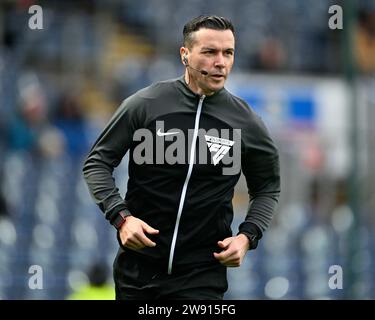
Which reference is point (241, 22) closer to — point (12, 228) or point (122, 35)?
point (122, 35)

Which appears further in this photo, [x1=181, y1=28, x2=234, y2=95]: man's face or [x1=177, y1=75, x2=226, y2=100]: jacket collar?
[x1=177, y1=75, x2=226, y2=100]: jacket collar

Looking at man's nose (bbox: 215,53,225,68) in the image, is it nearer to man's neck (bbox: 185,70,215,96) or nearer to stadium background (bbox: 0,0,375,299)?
man's neck (bbox: 185,70,215,96)

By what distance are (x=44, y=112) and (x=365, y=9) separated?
761 centimetres

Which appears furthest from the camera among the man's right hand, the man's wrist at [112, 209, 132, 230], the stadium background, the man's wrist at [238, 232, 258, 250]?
the stadium background

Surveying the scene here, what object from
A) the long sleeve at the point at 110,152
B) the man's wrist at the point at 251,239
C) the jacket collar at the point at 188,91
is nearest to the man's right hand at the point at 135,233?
the long sleeve at the point at 110,152

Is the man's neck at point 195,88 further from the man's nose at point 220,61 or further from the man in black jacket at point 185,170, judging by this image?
the man's nose at point 220,61

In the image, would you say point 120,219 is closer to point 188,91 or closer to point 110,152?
point 110,152

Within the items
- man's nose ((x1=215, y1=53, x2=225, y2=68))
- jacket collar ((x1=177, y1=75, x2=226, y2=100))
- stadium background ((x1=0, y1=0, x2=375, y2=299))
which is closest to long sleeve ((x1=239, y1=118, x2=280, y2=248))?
jacket collar ((x1=177, y1=75, x2=226, y2=100))

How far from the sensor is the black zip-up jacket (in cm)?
604

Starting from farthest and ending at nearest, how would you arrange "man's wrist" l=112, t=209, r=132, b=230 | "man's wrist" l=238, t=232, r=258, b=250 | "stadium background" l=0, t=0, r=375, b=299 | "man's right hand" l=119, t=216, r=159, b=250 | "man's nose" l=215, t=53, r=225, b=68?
"stadium background" l=0, t=0, r=375, b=299 → "man's wrist" l=238, t=232, r=258, b=250 → "man's nose" l=215, t=53, r=225, b=68 → "man's wrist" l=112, t=209, r=132, b=230 → "man's right hand" l=119, t=216, r=159, b=250

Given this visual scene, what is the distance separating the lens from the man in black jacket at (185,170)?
602cm

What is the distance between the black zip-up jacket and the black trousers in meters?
0.05

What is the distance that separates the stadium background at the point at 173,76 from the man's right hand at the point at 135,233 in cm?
668

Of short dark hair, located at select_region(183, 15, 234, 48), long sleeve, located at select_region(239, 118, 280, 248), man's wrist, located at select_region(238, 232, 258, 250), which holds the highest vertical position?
short dark hair, located at select_region(183, 15, 234, 48)
